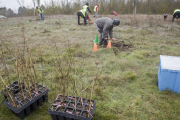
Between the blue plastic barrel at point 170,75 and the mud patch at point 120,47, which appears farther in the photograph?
the mud patch at point 120,47

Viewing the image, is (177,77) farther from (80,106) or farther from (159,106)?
(80,106)

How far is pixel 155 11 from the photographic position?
1891 cm

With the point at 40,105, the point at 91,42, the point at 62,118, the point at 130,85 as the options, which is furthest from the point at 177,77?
the point at 91,42

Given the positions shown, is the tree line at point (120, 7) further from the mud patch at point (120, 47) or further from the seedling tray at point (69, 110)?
the seedling tray at point (69, 110)

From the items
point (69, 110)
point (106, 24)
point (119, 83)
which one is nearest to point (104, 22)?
point (106, 24)

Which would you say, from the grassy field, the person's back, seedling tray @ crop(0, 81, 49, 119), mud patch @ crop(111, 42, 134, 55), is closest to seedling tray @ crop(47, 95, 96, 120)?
the grassy field

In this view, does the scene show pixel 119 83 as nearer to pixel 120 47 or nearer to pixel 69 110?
pixel 69 110

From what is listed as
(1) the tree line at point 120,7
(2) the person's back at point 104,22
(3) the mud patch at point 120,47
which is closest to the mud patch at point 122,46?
(3) the mud patch at point 120,47

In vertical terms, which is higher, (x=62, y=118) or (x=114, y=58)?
(x=114, y=58)

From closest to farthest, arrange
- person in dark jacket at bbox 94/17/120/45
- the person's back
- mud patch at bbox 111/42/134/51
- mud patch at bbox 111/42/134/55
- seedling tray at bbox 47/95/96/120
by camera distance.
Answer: seedling tray at bbox 47/95/96/120
person in dark jacket at bbox 94/17/120/45
the person's back
mud patch at bbox 111/42/134/55
mud patch at bbox 111/42/134/51

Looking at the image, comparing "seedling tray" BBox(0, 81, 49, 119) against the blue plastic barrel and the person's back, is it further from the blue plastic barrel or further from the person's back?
the person's back

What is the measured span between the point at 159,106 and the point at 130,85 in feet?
2.38

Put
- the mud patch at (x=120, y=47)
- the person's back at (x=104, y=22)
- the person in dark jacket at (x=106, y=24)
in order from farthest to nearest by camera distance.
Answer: the mud patch at (x=120, y=47), the person's back at (x=104, y=22), the person in dark jacket at (x=106, y=24)

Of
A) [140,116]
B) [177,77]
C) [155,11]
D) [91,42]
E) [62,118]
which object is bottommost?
[140,116]
